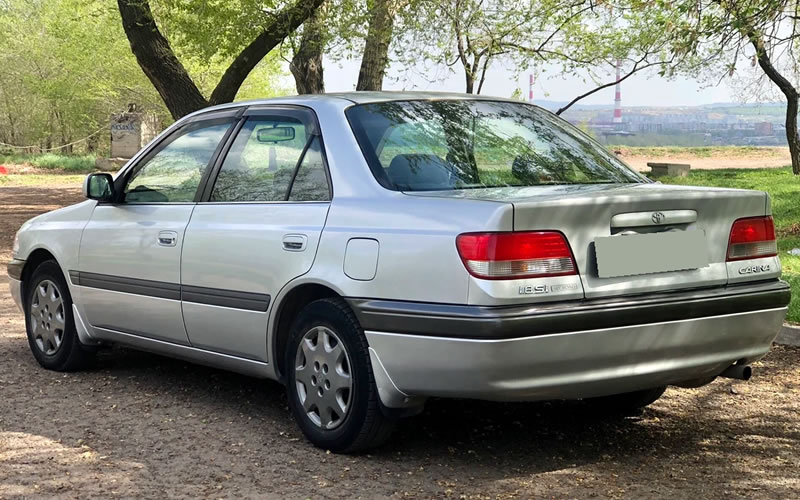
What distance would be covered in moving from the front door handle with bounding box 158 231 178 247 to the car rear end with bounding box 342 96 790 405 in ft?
4.32

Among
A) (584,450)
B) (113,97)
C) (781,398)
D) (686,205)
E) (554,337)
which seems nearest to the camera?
(554,337)

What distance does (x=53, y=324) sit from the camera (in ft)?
22.5

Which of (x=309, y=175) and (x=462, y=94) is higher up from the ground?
(x=462, y=94)

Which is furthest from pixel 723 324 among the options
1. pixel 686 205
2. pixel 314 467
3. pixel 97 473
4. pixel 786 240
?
pixel 786 240

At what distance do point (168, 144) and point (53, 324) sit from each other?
146cm

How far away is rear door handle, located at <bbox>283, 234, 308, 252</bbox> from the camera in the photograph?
4.98 metres

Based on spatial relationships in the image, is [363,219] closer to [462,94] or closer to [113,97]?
[462,94]

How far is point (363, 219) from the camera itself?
475 centimetres

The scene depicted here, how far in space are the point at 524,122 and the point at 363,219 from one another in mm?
1241

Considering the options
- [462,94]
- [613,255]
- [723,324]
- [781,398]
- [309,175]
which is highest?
[462,94]

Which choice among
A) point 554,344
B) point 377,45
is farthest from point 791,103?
point 554,344

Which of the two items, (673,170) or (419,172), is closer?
(419,172)

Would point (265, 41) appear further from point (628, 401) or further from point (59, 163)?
point (59, 163)

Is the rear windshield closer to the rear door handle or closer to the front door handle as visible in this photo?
the rear door handle
